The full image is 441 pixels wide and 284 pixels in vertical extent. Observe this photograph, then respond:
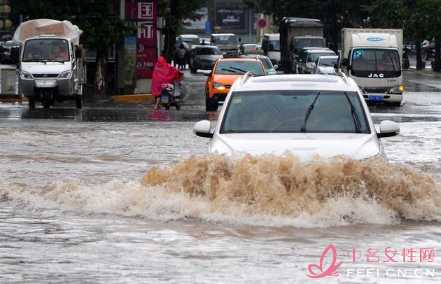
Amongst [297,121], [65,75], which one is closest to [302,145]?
[297,121]

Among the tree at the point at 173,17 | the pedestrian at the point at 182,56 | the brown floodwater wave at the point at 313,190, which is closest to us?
the brown floodwater wave at the point at 313,190

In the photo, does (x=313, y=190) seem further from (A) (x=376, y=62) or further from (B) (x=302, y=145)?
(A) (x=376, y=62)

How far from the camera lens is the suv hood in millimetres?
13773

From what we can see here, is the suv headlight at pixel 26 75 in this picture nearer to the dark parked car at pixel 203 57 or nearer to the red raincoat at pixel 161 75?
the red raincoat at pixel 161 75

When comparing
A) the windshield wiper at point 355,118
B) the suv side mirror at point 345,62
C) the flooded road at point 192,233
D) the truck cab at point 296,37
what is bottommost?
the truck cab at point 296,37

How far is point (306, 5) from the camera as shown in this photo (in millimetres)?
95625

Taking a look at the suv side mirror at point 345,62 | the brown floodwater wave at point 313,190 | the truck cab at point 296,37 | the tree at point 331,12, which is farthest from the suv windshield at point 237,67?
the tree at point 331,12

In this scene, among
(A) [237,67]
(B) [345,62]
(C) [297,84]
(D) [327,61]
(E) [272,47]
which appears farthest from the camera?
(E) [272,47]

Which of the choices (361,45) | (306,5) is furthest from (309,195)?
(306,5)

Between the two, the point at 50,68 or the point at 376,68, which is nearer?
the point at 50,68

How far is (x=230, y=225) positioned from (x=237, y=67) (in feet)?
88.9

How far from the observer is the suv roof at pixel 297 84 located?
15398 mm

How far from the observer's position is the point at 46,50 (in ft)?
131

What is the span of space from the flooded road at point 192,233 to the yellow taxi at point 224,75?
1847 cm
